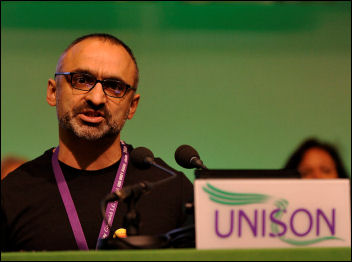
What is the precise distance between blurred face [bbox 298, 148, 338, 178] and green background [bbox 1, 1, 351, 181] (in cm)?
26

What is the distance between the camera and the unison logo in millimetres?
1206

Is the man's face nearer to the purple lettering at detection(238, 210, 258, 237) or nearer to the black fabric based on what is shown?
the black fabric

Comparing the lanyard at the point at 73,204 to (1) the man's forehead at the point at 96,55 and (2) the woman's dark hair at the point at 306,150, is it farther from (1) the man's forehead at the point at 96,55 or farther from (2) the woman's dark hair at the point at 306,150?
(2) the woman's dark hair at the point at 306,150

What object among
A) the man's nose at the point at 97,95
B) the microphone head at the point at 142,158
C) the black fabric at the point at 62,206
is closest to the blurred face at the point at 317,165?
the black fabric at the point at 62,206

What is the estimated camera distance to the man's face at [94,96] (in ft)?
6.26

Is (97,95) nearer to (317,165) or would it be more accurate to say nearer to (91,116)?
(91,116)

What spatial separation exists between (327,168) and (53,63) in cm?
216

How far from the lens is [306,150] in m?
3.89

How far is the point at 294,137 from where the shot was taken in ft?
13.8

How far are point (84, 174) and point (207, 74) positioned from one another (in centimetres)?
232

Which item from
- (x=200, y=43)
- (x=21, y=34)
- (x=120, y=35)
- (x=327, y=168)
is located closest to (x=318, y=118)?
(x=327, y=168)

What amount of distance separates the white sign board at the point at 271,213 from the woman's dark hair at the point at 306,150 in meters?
2.61

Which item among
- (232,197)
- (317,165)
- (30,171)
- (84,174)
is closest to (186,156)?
(232,197)

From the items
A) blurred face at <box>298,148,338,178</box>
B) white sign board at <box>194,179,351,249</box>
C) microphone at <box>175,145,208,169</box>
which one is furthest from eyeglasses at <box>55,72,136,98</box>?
blurred face at <box>298,148,338,178</box>
